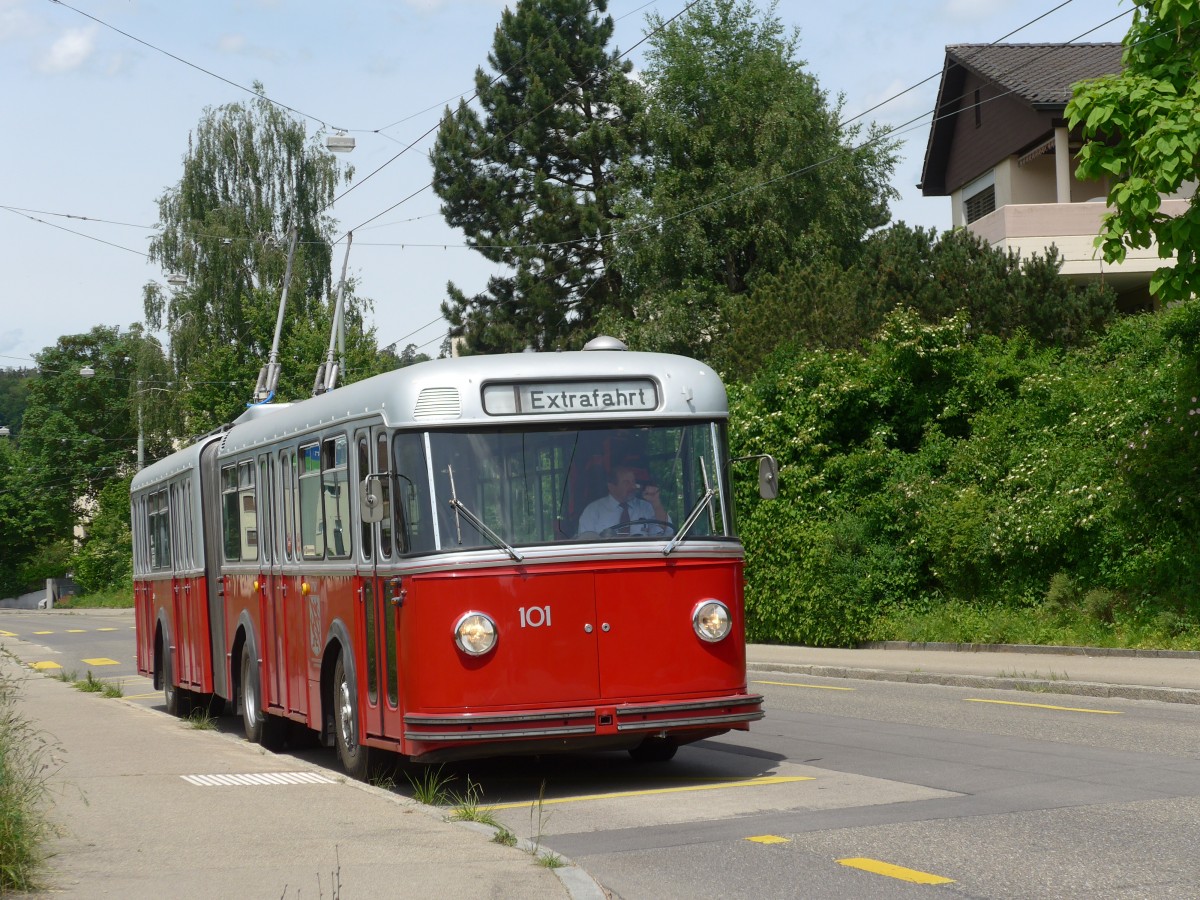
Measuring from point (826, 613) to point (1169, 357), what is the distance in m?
6.51

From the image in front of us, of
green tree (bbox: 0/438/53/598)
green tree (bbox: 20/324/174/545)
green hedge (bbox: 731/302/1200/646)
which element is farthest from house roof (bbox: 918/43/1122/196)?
green tree (bbox: 0/438/53/598)

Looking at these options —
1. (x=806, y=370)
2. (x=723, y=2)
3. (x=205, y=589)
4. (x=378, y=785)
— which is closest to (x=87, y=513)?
(x=723, y=2)

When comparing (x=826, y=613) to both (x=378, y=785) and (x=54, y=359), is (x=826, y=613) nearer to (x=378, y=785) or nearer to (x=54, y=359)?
(x=378, y=785)

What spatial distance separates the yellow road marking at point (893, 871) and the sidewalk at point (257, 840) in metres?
1.32

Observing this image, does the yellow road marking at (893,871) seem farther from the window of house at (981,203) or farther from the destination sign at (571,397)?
the window of house at (981,203)

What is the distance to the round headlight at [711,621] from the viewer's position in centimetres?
1067

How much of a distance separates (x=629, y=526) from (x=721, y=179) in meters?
38.2

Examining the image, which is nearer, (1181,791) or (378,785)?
(1181,791)

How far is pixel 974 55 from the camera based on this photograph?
134 feet

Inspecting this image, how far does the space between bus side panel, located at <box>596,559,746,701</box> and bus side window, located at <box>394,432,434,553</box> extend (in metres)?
1.13

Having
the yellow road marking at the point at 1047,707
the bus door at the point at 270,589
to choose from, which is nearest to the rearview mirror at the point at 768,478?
the bus door at the point at 270,589

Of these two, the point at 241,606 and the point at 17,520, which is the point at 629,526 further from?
the point at 17,520

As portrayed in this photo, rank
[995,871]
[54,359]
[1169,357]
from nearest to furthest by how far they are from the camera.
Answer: [995,871] < [1169,357] < [54,359]

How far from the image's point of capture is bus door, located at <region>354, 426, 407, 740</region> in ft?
34.8
